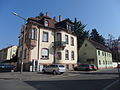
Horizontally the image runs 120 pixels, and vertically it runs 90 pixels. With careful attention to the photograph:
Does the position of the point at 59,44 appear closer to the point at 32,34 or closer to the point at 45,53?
the point at 45,53

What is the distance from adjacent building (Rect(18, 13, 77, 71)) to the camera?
89.8 ft

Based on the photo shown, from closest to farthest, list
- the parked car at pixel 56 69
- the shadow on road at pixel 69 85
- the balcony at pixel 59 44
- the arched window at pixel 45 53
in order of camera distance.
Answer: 1. the shadow on road at pixel 69 85
2. the parked car at pixel 56 69
3. the arched window at pixel 45 53
4. the balcony at pixel 59 44

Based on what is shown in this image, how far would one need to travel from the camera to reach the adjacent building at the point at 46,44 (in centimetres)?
2736

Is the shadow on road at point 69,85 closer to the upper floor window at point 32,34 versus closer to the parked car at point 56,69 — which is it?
the parked car at point 56,69

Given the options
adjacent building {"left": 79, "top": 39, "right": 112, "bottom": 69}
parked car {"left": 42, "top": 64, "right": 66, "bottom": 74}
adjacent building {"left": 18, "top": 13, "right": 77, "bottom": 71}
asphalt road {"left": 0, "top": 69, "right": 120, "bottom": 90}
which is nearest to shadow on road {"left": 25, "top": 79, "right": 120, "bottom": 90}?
asphalt road {"left": 0, "top": 69, "right": 120, "bottom": 90}

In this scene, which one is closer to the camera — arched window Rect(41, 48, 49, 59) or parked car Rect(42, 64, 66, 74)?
parked car Rect(42, 64, 66, 74)

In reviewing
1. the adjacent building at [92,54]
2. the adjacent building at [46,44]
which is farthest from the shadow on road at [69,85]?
the adjacent building at [92,54]

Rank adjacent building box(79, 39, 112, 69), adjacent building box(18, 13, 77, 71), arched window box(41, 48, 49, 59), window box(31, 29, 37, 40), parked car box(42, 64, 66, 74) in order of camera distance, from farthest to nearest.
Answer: adjacent building box(79, 39, 112, 69) → arched window box(41, 48, 49, 59) → window box(31, 29, 37, 40) → adjacent building box(18, 13, 77, 71) → parked car box(42, 64, 66, 74)

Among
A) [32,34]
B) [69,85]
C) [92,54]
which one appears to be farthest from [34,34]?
[92,54]

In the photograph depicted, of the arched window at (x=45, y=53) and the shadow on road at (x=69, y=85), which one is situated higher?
the arched window at (x=45, y=53)

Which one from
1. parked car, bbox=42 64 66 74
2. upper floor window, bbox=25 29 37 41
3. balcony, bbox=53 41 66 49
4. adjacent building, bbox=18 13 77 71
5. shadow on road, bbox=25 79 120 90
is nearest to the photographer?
shadow on road, bbox=25 79 120 90

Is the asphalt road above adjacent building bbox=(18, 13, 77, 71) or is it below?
below

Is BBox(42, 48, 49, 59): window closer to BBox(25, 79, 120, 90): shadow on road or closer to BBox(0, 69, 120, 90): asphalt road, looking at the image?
BBox(0, 69, 120, 90): asphalt road

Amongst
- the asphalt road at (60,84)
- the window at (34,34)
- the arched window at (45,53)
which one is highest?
the window at (34,34)
